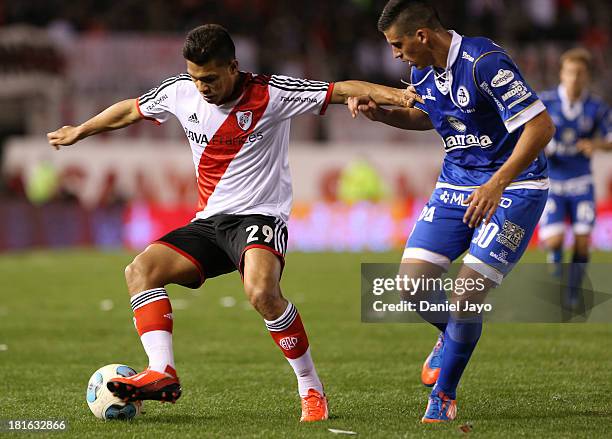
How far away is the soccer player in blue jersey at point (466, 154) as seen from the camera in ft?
19.3

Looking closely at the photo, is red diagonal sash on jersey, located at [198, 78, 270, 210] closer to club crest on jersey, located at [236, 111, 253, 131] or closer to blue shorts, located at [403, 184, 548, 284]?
club crest on jersey, located at [236, 111, 253, 131]

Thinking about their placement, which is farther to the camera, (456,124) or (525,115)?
(456,124)

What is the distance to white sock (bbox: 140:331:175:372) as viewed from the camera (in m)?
6.05

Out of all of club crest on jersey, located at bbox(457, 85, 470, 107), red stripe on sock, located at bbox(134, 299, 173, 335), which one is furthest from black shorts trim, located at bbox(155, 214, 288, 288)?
club crest on jersey, located at bbox(457, 85, 470, 107)

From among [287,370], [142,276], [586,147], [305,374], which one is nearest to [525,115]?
[305,374]

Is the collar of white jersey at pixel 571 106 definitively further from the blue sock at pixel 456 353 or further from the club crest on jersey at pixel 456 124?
the blue sock at pixel 456 353

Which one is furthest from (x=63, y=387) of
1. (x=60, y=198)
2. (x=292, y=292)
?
(x=60, y=198)

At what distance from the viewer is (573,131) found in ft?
38.3

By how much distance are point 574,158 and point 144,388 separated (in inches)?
273

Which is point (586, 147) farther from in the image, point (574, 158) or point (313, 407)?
point (313, 407)

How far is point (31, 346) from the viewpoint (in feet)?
31.0

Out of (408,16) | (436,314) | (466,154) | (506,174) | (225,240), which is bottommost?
(436,314)

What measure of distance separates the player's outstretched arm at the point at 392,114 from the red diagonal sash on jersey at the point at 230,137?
20.4 inches

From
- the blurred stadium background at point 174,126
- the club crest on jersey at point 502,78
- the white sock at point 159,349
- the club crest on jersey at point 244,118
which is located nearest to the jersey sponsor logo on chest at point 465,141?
the club crest on jersey at point 502,78
